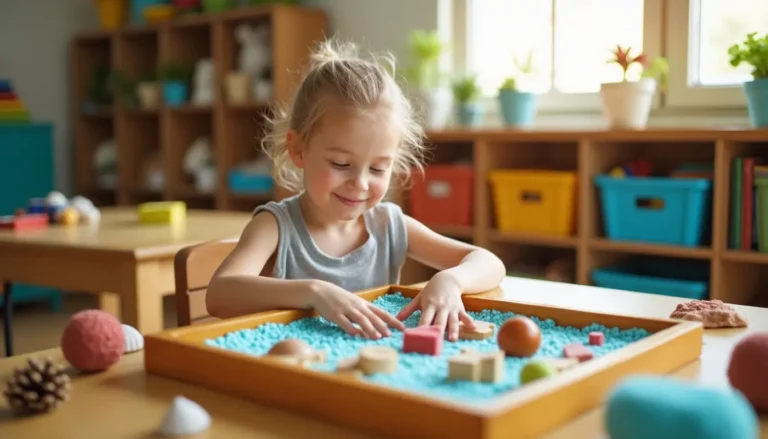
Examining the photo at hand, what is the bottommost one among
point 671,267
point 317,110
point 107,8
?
point 671,267

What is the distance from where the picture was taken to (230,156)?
3.86 metres

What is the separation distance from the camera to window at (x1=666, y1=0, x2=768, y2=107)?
107 inches

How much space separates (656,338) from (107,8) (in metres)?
4.10

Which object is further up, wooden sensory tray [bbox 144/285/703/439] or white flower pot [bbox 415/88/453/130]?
white flower pot [bbox 415/88/453/130]

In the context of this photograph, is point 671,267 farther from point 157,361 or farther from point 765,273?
point 157,361

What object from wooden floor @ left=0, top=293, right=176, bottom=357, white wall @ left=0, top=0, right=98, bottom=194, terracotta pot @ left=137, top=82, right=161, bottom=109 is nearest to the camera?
wooden floor @ left=0, top=293, right=176, bottom=357

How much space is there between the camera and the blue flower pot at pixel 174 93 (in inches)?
157

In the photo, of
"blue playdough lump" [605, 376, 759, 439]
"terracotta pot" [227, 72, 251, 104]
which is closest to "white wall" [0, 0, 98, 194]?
"terracotta pot" [227, 72, 251, 104]

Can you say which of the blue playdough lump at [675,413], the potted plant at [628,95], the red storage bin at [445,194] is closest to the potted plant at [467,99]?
the red storage bin at [445,194]

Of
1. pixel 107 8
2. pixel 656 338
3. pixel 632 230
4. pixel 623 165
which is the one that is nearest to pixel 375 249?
pixel 656 338

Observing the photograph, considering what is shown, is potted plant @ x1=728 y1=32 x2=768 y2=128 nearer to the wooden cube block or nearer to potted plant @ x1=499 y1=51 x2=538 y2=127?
potted plant @ x1=499 y1=51 x2=538 y2=127

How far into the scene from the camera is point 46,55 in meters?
4.61

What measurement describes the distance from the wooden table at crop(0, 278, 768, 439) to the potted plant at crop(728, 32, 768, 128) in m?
1.58

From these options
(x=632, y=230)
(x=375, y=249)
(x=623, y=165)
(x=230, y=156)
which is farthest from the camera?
(x=230, y=156)
